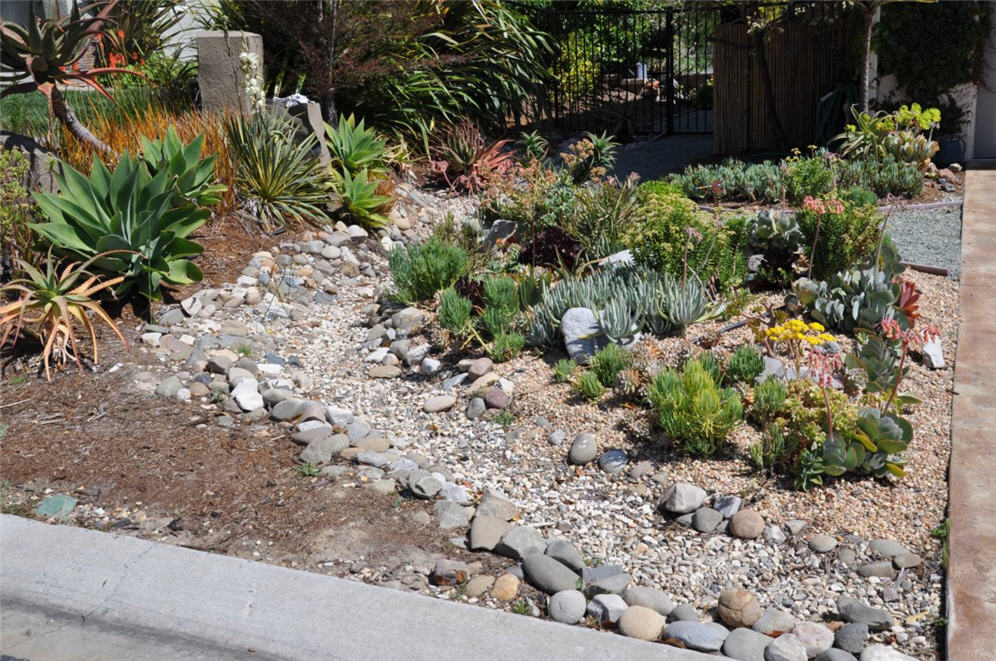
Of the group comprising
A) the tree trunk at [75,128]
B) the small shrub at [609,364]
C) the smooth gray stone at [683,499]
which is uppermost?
the tree trunk at [75,128]

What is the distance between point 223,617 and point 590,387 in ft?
7.66

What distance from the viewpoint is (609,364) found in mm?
5355

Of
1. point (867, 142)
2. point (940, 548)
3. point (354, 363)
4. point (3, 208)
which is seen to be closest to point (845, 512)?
point (940, 548)

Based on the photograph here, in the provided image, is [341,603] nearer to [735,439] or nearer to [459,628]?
[459,628]

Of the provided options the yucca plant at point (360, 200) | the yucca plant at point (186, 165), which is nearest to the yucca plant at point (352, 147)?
the yucca plant at point (360, 200)

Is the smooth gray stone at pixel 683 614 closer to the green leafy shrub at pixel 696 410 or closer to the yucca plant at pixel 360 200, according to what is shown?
the green leafy shrub at pixel 696 410

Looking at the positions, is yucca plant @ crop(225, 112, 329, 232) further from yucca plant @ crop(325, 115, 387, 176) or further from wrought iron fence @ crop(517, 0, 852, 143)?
wrought iron fence @ crop(517, 0, 852, 143)

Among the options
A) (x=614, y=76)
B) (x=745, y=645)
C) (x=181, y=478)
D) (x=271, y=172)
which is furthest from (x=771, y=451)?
(x=614, y=76)

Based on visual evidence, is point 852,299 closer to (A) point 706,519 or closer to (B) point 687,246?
(B) point 687,246

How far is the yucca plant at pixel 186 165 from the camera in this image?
6.98 metres

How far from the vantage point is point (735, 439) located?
4824mm

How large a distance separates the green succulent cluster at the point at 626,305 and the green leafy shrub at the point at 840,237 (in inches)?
33.7

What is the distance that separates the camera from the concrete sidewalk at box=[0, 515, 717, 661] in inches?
139

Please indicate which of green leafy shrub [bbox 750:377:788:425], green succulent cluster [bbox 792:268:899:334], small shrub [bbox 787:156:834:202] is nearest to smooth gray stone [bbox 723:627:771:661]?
green leafy shrub [bbox 750:377:788:425]
